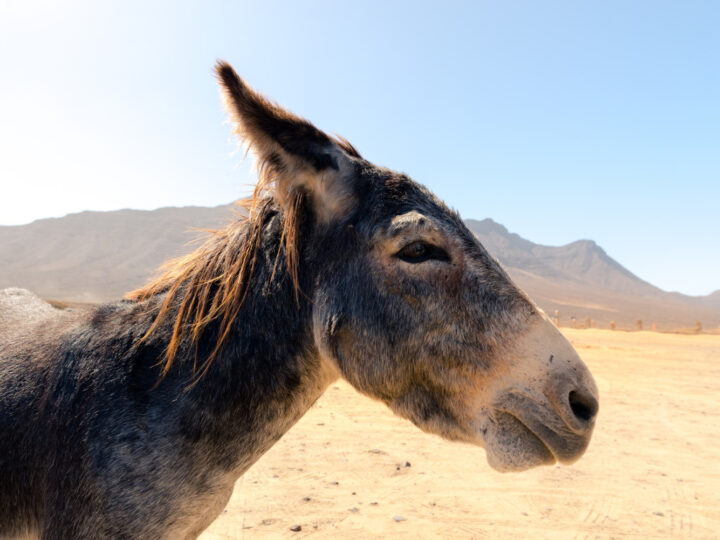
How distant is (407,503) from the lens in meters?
5.09

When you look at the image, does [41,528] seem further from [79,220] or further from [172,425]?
[79,220]

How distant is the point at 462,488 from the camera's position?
553 cm

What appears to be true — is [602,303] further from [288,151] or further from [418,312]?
[288,151]

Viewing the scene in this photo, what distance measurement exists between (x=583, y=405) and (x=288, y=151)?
183 cm

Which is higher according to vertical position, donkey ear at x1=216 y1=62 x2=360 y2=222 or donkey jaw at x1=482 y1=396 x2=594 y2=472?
donkey ear at x1=216 y1=62 x2=360 y2=222

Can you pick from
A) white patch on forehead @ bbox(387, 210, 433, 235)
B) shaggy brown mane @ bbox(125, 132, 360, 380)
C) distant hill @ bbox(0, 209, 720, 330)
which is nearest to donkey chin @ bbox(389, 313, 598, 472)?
white patch on forehead @ bbox(387, 210, 433, 235)

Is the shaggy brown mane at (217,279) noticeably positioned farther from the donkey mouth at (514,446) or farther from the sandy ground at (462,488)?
the sandy ground at (462,488)

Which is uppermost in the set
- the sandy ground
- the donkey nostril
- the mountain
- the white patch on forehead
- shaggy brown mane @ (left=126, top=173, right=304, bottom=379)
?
the white patch on forehead

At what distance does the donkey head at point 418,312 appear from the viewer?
192 cm

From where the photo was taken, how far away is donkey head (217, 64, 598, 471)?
1.92m

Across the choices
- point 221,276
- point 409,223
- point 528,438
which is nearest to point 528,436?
point 528,438

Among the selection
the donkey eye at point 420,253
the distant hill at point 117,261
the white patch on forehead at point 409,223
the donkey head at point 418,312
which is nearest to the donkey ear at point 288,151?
the donkey head at point 418,312

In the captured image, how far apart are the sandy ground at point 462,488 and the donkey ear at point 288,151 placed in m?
3.56

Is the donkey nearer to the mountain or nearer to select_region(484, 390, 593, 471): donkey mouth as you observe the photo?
select_region(484, 390, 593, 471): donkey mouth
